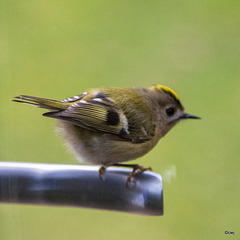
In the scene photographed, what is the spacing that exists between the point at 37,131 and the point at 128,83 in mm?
322

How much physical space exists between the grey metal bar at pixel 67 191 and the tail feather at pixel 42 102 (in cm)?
14

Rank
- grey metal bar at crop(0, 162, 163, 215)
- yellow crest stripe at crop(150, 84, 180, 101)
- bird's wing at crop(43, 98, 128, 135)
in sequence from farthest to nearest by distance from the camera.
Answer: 1. yellow crest stripe at crop(150, 84, 180, 101)
2. bird's wing at crop(43, 98, 128, 135)
3. grey metal bar at crop(0, 162, 163, 215)

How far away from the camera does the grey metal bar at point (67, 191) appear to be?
1034 mm

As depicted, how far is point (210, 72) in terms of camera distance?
4.90 ft

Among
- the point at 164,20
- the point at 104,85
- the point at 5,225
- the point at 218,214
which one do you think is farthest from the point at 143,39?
the point at 5,225

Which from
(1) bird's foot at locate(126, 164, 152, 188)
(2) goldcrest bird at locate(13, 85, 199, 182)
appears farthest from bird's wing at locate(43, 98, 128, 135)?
(1) bird's foot at locate(126, 164, 152, 188)

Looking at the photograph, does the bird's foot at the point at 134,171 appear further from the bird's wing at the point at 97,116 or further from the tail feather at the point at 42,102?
the tail feather at the point at 42,102

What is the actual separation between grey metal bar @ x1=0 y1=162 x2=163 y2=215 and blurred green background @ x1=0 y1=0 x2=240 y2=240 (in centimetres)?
10

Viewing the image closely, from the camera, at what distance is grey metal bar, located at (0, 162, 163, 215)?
1.03 m

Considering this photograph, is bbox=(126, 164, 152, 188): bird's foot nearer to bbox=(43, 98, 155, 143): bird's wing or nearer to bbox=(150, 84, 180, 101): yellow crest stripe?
bbox=(43, 98, 155, 143): bird's wing

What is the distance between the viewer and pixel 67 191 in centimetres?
104

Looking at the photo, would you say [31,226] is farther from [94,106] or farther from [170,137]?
[170,137]

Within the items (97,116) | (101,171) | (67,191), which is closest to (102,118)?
(97,116)

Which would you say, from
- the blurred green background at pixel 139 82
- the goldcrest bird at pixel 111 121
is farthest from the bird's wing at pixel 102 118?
the blurred green background at pixel 139 82
